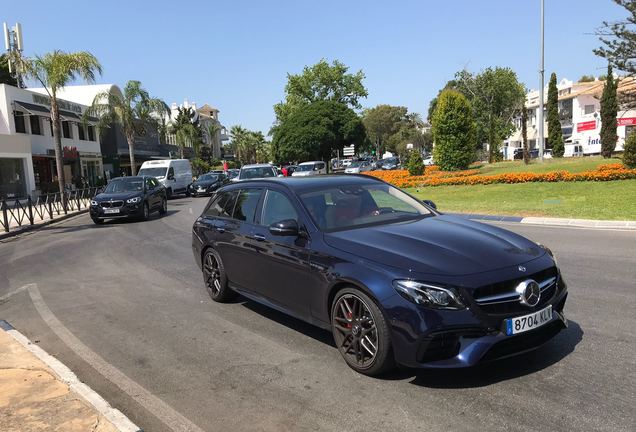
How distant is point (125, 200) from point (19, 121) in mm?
21126

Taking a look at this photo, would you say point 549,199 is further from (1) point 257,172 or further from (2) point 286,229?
(2) point 286,229

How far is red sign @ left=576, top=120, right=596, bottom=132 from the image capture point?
60556 mm

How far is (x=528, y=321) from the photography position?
3.68m

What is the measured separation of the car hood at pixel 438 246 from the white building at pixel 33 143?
31500 mm

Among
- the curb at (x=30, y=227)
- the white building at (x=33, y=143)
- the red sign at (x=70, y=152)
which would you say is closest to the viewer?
the curb at (x=30, y=227)

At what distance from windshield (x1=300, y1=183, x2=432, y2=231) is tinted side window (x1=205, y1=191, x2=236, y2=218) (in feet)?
5.08

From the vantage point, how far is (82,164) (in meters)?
43.0

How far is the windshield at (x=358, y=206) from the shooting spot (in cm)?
478

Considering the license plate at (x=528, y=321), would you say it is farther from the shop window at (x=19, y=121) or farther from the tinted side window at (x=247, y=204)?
the shop window at (x=19, y=121)

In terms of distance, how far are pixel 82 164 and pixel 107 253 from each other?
1398 inches

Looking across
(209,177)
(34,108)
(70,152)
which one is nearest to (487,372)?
(209,177)

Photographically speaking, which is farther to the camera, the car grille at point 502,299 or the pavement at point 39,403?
the car grille at point 502,299

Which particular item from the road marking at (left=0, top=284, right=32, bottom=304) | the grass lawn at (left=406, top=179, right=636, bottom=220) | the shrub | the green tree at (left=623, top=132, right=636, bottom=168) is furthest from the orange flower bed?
the road marking at (left=0, top=284, right=32, bottom=304)

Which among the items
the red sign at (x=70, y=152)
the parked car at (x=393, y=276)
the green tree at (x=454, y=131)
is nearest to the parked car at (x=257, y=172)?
the green tree at (x=454, y=131)
